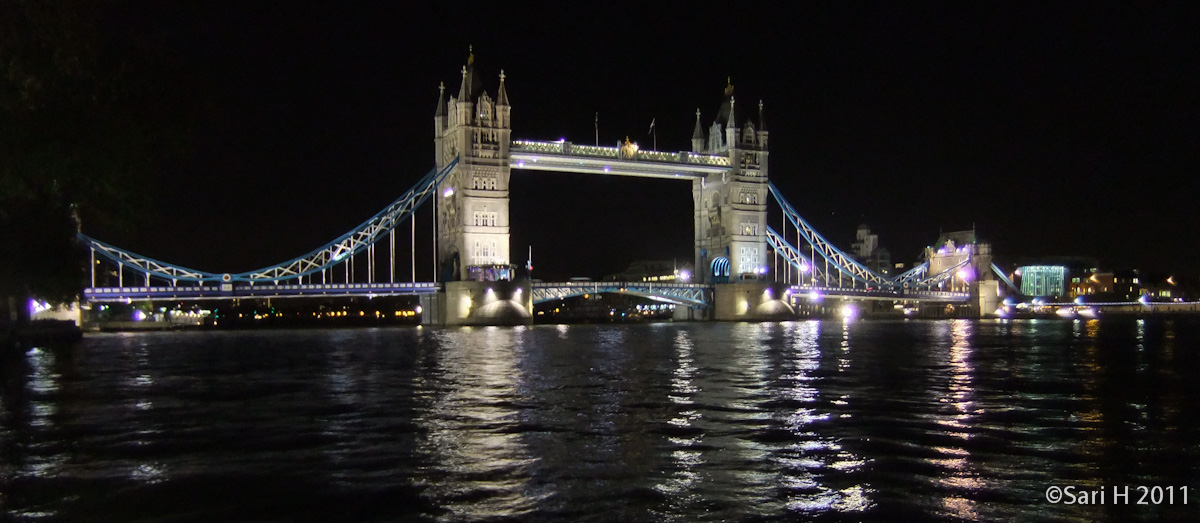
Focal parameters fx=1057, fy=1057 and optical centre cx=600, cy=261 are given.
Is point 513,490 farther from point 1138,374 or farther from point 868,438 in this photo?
point 1138,374

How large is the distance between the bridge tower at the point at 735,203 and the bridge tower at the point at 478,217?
2347cm

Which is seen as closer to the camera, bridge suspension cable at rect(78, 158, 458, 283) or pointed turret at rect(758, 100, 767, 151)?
bridge suspension cable at rect(78, 158, 458, 283)

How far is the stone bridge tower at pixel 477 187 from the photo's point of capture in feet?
269

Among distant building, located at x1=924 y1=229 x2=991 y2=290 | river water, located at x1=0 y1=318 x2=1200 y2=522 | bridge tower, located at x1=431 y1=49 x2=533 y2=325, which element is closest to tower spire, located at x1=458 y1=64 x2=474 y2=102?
bridge tower, located at x1=431 y1=49 x2=533 y2=325

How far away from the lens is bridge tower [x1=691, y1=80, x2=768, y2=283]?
3856 inches

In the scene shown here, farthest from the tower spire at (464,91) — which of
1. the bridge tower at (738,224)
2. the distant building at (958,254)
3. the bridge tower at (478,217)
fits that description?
the distant building at (958,254)

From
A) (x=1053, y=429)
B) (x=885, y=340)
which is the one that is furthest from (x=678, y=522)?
(x=885, y=340)

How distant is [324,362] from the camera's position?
113ft

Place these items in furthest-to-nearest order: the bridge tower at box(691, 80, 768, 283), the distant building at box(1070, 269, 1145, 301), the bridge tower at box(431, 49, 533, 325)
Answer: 1. the distant building at box(1070, 269, 1145, 301)
2. the bridge tower at box(691, 80, 768, 283)
3. the bridge tower at box(431, 49, 533, 325)

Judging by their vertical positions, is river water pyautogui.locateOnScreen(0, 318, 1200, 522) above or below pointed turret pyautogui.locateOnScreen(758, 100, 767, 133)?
below

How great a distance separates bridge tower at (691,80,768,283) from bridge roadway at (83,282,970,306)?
3.97 m

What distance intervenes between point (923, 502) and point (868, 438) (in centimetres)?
448

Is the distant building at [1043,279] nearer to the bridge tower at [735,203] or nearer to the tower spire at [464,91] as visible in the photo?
the bridge tower at [735,203]

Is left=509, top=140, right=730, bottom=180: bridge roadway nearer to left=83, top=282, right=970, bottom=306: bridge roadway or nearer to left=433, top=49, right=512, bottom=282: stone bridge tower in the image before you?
left=433, top=49, right=512, bottom=282: stone bridge tower
